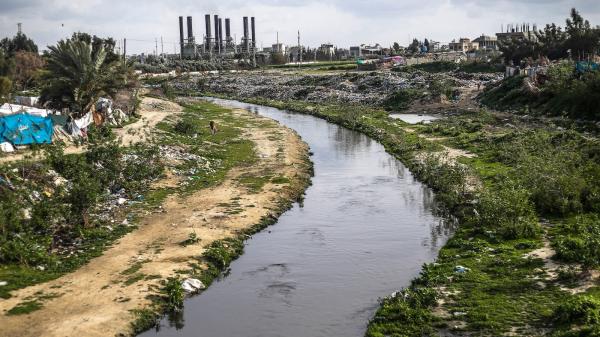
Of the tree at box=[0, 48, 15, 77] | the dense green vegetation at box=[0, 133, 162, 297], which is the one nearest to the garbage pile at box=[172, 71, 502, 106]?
the tree at box=[0, 48, 15, 77]

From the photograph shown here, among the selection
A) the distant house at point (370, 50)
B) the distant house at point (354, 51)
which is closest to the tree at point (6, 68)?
the distant house at point (370, 50)

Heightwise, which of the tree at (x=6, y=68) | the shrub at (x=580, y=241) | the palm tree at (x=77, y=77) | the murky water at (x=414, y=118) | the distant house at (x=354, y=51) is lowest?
the shrub at (x=580, y=241)

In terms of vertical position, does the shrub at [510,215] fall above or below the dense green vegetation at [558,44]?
below

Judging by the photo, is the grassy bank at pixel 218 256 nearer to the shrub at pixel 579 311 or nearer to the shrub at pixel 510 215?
the shrub at pixel 510 215

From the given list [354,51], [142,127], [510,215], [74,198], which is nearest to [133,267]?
[74,198]

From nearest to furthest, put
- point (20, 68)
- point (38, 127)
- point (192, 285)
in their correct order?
point (192, 285) → point (38, 127) → point (20, 68)

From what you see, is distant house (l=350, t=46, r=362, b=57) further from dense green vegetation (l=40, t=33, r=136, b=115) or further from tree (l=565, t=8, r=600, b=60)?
dense green vegetation (l=40, t=33, r=136, b=115)

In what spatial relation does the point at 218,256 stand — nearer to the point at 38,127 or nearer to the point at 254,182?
the point at 254,182

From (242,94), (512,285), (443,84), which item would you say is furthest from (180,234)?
(242,94)
